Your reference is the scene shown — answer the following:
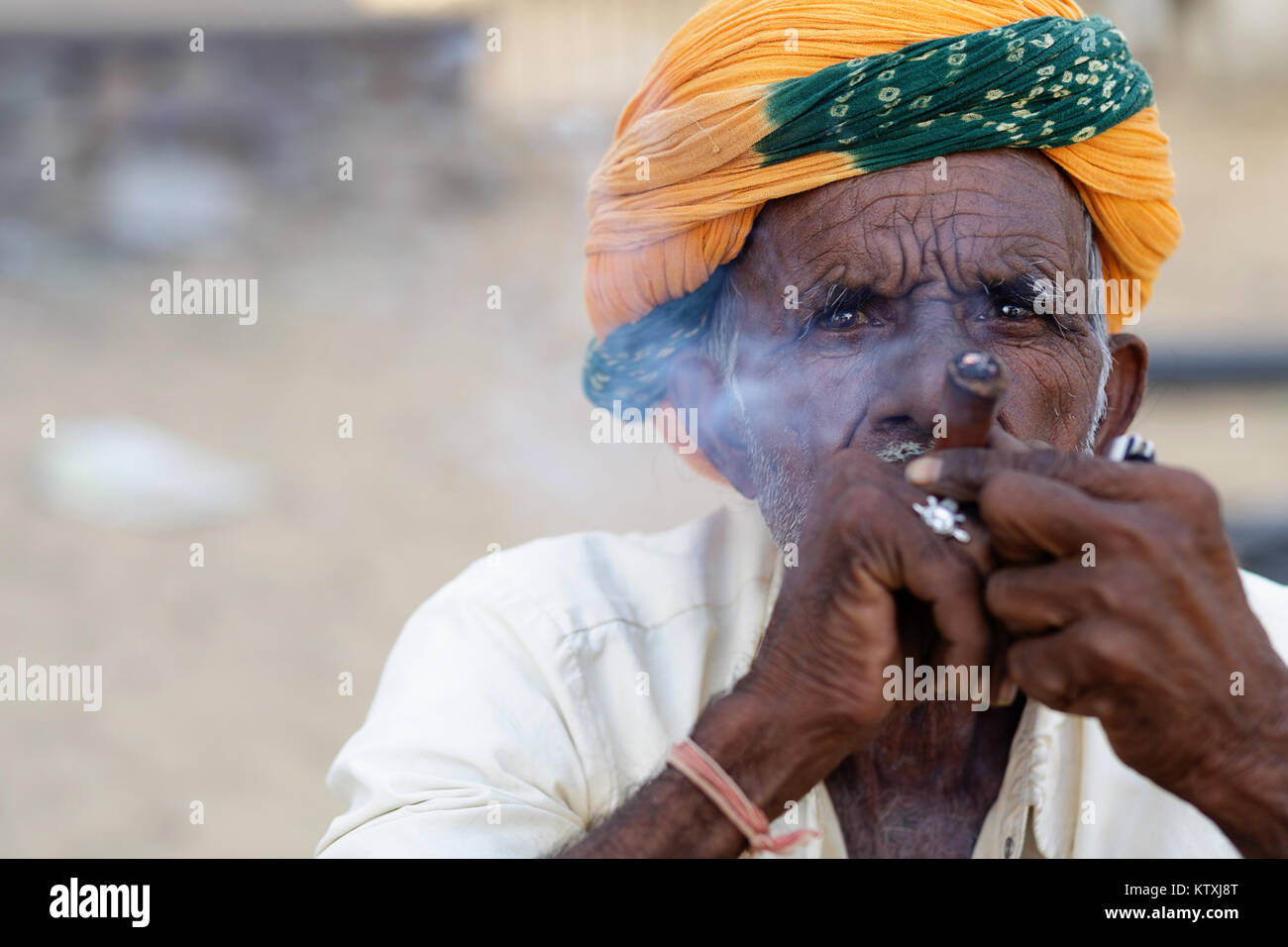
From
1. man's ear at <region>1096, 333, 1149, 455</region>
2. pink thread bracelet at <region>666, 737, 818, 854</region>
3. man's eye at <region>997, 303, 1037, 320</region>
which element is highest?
man's eye at <region>997, 303, 1037, 320</region>

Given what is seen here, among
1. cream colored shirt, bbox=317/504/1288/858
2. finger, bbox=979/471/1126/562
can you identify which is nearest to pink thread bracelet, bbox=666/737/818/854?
cream colored shirt, bbox=317/504/1288/858

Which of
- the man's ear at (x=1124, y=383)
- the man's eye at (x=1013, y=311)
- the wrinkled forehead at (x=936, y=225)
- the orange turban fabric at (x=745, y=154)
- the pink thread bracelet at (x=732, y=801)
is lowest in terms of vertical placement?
the pink thread bracelet at (x=732, y=801)

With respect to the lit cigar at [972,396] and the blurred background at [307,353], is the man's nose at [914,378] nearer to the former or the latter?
the lit cigar at [972,396]

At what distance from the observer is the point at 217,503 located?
7.78 metres

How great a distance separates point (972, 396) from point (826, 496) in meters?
0.24

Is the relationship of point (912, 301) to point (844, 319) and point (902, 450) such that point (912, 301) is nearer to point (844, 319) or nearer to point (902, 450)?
point (844, 319)

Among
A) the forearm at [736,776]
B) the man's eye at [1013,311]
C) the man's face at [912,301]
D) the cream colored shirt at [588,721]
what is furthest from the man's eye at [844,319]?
the forearm at [736,776]

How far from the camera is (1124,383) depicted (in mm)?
2764

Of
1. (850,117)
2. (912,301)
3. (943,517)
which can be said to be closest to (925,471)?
(943,517)

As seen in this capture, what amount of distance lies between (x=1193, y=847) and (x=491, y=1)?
29.8 feet

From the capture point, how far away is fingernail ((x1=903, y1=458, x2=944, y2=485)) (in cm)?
168

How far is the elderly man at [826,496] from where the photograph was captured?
1785 mm

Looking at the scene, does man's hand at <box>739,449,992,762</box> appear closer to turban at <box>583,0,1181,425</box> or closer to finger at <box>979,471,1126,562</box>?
finger at <box>979,471,1126,562</box>

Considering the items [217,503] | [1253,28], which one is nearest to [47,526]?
[217,503]
